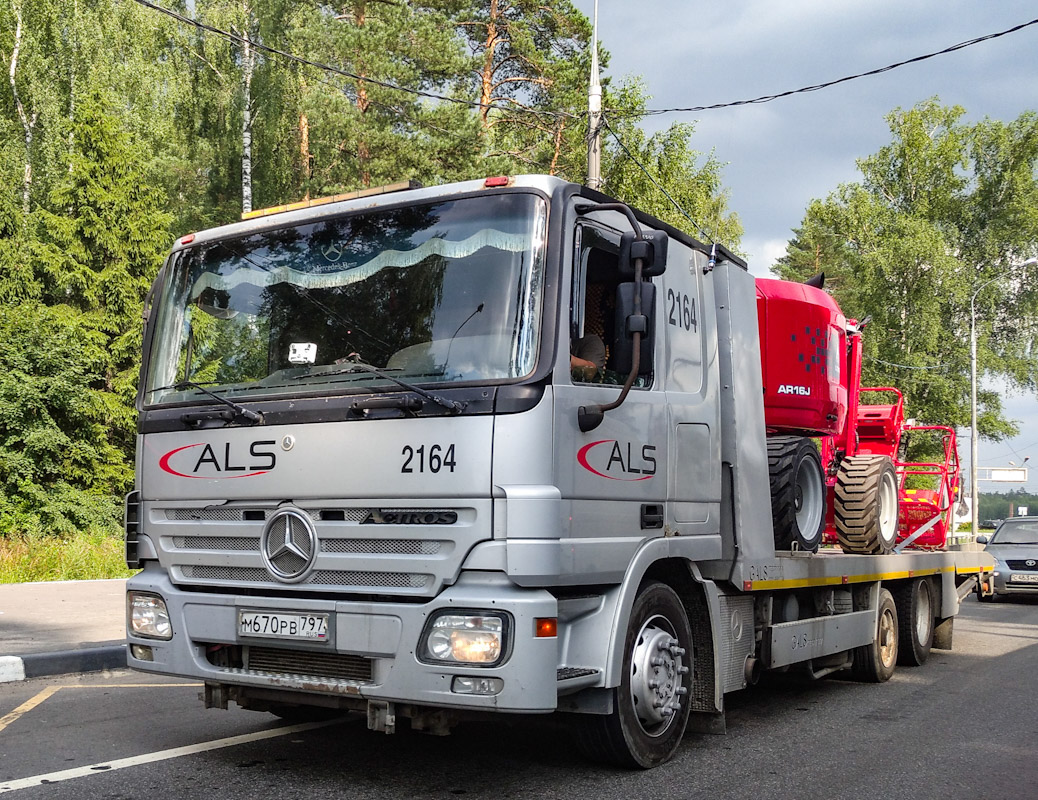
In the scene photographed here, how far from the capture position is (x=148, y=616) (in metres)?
5.23

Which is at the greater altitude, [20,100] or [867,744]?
[20,100]

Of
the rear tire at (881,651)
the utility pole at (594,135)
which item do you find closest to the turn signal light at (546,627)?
the rear tire at (881,651)

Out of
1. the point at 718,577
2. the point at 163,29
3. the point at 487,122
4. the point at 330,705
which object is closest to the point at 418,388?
the point at 330,705

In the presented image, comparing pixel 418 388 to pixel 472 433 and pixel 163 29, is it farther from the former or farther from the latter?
pixel 163 29

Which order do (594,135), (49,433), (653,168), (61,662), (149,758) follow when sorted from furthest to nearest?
(653,168), (49,433), (594,135), (61,662), (149,758)

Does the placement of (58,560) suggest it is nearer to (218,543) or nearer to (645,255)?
(218,543)

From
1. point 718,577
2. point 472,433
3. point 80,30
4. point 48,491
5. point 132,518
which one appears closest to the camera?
point 472,433

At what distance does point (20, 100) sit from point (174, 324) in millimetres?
27412

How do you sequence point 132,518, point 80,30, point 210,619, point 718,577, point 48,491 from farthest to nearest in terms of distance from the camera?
point 80,30, point 48,491, point 718,577, point 132,518, point 210,619

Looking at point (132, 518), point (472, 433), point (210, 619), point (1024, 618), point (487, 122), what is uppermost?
point (487, 122)

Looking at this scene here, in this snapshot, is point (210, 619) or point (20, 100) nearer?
point (210, 619)

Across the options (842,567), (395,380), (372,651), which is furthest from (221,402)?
(842,567)

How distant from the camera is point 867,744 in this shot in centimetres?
618

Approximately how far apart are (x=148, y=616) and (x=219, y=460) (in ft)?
2.86
